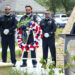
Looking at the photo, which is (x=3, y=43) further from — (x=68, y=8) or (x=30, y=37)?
(x=68, y=8)

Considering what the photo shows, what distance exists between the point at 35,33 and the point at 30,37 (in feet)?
0.61

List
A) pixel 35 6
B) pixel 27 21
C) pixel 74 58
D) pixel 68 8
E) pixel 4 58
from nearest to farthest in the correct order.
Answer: pixel 74 58
pixel 27 21
pixel 4 58
pixel 35 6
pixel 68 8

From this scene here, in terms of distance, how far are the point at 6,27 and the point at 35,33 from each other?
2.83 feet

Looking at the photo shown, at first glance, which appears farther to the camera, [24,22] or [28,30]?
[28,30]

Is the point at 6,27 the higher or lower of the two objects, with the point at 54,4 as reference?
lower

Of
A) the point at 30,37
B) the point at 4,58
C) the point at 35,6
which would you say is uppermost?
the point at 35,6

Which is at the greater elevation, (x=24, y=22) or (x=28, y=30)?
(x=24, y=22)

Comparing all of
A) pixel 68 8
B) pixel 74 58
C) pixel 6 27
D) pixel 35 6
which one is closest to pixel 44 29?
pixel 6 27

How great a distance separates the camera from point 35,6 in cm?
3941

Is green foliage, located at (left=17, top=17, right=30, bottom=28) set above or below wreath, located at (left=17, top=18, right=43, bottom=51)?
above

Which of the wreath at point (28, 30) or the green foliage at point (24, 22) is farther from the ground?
the green foliage at point (24, 22)

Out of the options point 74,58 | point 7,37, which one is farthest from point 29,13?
point 74,58

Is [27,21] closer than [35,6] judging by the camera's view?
Yes

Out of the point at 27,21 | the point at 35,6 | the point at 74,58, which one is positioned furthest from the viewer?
the point at 35,6
